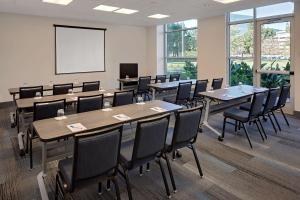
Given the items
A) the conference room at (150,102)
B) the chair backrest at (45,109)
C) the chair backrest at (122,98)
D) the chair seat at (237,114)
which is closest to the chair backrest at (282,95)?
the conference room at (150,102)

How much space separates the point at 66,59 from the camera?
8.40 metres

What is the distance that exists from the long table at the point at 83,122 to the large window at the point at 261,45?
170 inches

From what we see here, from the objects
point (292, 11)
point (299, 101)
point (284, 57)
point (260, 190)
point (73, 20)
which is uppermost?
point (73, 20)

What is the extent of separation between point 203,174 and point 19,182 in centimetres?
229

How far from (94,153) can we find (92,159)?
0.18 feet

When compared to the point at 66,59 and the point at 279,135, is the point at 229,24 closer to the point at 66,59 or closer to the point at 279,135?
the point at 279,135

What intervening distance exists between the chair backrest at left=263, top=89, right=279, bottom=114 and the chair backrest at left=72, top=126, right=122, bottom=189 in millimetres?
3201

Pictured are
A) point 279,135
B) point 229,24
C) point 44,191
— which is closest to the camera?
point 44,191

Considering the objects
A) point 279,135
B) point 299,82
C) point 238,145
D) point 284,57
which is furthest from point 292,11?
point 238,145

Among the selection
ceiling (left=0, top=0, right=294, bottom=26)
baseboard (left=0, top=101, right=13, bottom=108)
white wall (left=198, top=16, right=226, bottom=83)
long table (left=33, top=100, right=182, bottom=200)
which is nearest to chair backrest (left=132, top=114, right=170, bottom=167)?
long table (left=33, top=100, right=182, bottom=200)

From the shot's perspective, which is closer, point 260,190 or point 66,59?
point 260,190

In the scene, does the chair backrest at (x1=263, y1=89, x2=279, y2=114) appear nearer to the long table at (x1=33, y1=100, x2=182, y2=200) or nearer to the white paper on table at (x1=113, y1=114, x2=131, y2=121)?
the long table at (x1=33, y1=100, x2=182, y2=200)

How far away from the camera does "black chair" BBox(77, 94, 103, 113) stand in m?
3.80

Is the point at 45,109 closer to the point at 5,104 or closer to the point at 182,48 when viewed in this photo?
the point at 5,104
